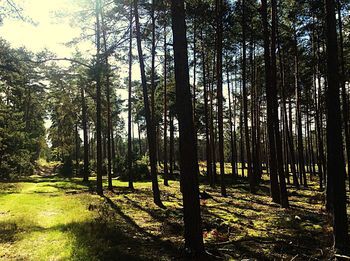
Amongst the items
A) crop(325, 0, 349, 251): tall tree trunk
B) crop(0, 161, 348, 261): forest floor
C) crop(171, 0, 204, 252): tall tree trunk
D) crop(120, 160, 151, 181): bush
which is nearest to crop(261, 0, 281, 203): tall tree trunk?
crop(0, 161, 348, 261): forest floor

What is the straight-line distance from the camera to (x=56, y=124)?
52188 mm

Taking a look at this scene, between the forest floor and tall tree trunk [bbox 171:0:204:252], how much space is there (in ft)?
2.47

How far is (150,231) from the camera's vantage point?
10844 mm

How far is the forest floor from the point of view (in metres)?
8.09

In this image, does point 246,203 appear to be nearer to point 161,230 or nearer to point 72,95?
point 161,230

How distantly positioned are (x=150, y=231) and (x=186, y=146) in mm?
4542

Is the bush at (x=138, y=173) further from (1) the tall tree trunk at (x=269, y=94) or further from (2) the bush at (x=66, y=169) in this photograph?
(1) the tall tree trunk at (x=269, y=94)

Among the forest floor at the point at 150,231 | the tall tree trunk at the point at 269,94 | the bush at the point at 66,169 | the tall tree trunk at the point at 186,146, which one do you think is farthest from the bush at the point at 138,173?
the tall tree trunk at the point at 186,146

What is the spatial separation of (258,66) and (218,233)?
2132 centimetres

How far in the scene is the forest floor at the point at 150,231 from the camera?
8.09 m

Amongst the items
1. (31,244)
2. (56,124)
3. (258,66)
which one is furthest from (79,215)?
(56,124)

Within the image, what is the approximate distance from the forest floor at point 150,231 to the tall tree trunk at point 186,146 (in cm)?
75

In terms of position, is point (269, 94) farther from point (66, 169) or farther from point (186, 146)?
point (66, 169)

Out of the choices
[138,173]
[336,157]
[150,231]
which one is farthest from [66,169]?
[336,157]
